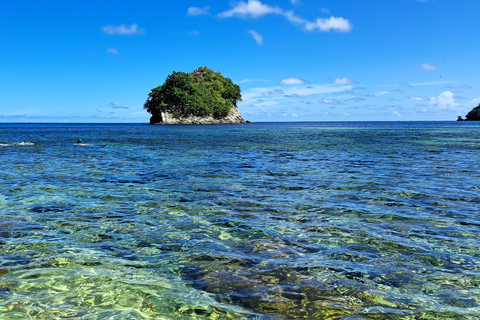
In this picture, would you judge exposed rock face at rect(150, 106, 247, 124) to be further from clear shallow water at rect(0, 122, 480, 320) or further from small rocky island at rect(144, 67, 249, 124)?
clear shallow water at rect(0, 122, 480, 320)

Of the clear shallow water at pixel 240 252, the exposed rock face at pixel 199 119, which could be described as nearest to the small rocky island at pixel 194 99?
the exposed rock face at pixel 199 119

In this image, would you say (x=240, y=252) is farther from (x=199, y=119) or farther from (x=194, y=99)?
(x=199, y=119)

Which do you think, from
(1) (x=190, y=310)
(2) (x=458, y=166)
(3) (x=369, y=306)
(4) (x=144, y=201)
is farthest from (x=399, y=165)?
(1) (x=190, y=310)

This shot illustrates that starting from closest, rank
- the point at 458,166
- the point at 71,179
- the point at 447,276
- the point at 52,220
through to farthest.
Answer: the point at 447,276
the point at 52,220
the point at 71,179
the point at 458,166

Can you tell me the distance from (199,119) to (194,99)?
14.5 meters

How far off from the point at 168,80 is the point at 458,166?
465 ft

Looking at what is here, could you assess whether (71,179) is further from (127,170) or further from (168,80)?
(168,80)

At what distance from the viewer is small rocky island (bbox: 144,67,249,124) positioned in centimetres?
14612

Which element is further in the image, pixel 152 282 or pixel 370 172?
pixel 370 172

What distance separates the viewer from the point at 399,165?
2053 centimetres

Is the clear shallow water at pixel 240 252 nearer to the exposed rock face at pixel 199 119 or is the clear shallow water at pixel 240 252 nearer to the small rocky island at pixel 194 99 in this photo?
the small rocky island at pixel 194 99

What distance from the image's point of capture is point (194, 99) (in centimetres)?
14638

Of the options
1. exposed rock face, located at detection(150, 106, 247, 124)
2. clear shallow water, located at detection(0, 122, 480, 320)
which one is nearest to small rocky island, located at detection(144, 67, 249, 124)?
exposed rock face, located at detection(150, 106, 247, 124)

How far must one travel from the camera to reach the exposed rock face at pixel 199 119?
15188 cm
